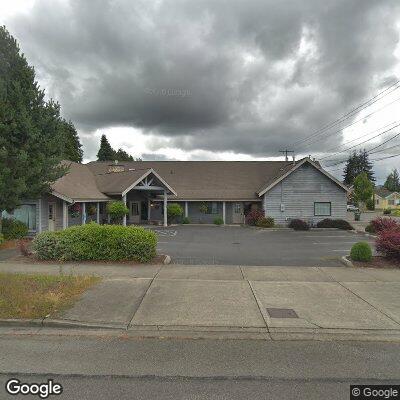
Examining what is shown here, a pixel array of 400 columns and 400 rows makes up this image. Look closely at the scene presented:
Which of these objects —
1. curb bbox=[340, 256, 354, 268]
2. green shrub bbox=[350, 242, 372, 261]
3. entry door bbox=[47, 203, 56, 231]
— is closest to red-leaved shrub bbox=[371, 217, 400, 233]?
green shrub bbox=[350, 242, 372, 261]

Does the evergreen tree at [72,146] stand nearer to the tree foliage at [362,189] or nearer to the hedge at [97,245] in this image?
the hedge at [97,245]

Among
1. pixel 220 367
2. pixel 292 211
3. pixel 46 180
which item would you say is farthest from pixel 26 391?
pixel 292 211

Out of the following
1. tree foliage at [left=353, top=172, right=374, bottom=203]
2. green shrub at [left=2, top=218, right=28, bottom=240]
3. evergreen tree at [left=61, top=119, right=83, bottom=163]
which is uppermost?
→ evergreen tree at [left=61, top=119, right=83, bottom=163]

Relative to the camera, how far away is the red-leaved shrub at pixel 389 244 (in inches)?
516

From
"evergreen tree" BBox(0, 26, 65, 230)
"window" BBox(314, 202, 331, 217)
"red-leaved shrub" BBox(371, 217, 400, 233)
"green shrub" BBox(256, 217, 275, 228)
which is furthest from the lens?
"window" BBox(314, 202, 331, 217)

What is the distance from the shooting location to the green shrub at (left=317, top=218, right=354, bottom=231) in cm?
2998

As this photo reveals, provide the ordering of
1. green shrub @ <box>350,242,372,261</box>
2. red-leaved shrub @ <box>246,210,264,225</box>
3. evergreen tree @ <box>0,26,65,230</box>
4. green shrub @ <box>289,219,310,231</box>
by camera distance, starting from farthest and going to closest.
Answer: red-leaved shrub @ <box>246,210,264,225</box>
green shrub @ <box>289,219,310,231</box>
evergreen tree @ <box>0,26,65,230</box>
green shrub @ <box>350,242,372,261</box>

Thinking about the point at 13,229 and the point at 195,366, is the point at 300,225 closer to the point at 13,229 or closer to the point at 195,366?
the point at 13,229

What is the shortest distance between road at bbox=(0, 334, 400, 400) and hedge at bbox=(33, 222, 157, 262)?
6700 millimetres

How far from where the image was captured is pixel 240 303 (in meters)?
7.97

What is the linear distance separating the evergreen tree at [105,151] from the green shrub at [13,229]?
53.5 metres

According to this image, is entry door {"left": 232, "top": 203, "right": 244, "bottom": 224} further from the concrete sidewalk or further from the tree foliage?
the tree foliage

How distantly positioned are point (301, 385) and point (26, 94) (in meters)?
18.1

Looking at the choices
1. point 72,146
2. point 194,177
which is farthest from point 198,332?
point 72,146
